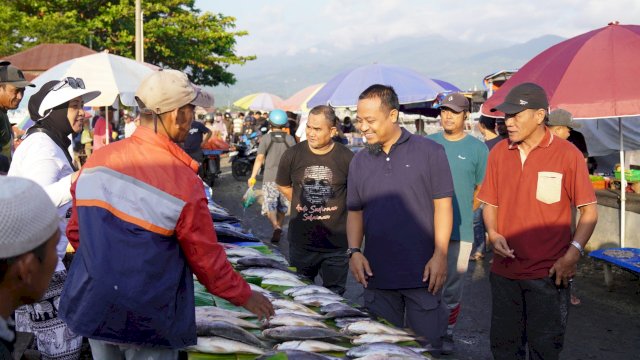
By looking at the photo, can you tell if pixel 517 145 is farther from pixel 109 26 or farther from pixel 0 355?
pixel 109 26

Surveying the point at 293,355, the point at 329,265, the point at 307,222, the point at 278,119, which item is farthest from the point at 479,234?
the point at 293,355

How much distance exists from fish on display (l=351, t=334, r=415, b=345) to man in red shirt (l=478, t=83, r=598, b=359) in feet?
3.77

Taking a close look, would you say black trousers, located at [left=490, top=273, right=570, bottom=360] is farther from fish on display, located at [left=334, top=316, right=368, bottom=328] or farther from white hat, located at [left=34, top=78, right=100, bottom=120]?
white hat, located at [left=34, top=78, right=100, bottom=120]

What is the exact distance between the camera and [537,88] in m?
3.94

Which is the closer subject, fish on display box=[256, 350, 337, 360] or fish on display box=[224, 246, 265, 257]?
fish on display box=[256, 350, 337, 360]

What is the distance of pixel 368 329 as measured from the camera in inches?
131

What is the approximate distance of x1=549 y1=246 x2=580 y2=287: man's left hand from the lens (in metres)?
3.84

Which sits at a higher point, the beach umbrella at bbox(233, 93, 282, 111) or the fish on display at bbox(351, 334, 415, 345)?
the beach umbrella at bbox(233, 93, 282, 111)

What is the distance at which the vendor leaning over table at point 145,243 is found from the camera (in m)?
2.45

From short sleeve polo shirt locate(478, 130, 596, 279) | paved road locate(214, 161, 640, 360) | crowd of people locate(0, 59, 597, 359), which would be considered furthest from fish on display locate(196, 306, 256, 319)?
paved road locate(214, 161, 640, 360)

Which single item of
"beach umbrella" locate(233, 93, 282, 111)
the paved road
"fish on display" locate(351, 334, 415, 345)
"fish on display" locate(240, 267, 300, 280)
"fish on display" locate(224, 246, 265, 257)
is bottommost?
the paved road

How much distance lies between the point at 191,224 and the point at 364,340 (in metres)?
1.25

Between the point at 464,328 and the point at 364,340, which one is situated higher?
the point at 364,340

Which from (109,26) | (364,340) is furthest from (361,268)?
(109,26)
